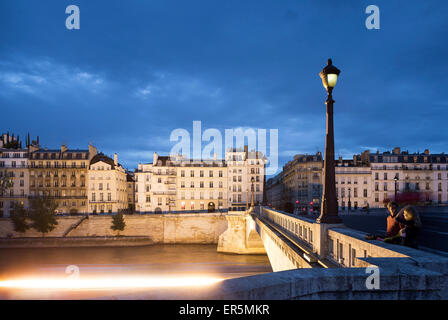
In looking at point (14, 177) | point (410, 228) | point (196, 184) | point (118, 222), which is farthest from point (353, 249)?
point (14, 177)

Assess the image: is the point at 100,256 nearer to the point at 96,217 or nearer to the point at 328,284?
the point at 96,217

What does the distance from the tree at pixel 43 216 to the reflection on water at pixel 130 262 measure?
5.23 metres

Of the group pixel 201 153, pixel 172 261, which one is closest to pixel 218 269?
pixel 172 261

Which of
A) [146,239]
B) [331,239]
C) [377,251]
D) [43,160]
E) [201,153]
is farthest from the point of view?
[201,153]

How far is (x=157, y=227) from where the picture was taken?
60.8m

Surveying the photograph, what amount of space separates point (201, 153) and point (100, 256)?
42.4 metres

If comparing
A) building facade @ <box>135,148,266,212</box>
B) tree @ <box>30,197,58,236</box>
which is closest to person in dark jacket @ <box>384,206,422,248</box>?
tree @ <box>30,197,58,236</box>

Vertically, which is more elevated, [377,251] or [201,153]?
[201,153]

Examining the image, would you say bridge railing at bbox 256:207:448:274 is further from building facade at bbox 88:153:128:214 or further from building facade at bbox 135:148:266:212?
building facade at bbox 88:153:128:214

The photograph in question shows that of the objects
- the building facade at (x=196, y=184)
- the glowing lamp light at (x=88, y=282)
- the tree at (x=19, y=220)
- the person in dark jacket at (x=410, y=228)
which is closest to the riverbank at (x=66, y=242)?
the tree at (x=19, y=220)

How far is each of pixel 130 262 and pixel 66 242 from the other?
18.9 meters

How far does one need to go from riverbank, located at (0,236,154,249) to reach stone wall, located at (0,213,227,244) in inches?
138

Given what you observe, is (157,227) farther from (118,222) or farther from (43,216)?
(43,216)
